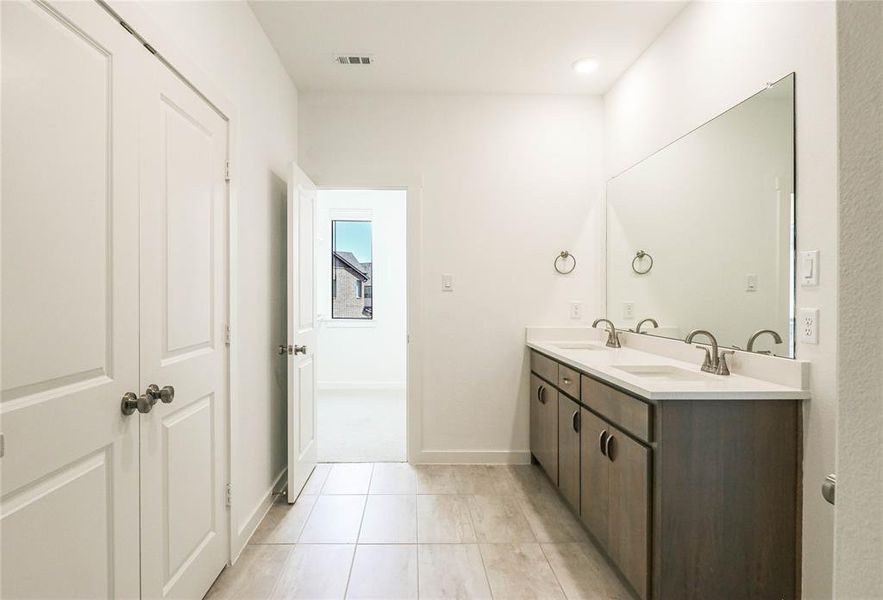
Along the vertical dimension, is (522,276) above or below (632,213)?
below

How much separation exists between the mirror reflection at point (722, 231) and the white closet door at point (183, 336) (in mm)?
2231

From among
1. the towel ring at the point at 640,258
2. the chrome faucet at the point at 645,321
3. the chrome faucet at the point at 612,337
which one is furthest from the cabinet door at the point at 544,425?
the towel ring at the point at 640,258

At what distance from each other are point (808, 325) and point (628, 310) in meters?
1.38

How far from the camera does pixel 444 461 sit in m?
3.21

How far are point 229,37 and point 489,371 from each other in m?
2.53

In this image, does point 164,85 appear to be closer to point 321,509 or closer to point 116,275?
point 116,275

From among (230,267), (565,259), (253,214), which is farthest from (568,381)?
(253,214)

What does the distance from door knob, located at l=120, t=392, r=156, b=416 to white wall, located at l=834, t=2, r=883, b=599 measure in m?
1.57

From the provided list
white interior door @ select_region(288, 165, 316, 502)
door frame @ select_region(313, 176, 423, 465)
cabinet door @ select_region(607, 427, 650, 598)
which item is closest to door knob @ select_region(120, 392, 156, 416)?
white interior door @ select_region(288, 165, 316, 502)

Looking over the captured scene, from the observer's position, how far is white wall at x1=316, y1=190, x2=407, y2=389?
18.6 feet

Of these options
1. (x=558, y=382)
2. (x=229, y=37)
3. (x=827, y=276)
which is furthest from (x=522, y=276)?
(x=229, y=37)

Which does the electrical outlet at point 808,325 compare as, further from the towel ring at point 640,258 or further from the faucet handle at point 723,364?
the towel ring at point 640,258

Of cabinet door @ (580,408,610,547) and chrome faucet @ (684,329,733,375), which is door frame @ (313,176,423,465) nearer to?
cabinet door @ (580,408,610,547)

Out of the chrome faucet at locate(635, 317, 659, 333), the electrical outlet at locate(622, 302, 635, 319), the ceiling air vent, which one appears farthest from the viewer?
the electrical outlet at locate(622, 302, 635, 319)
